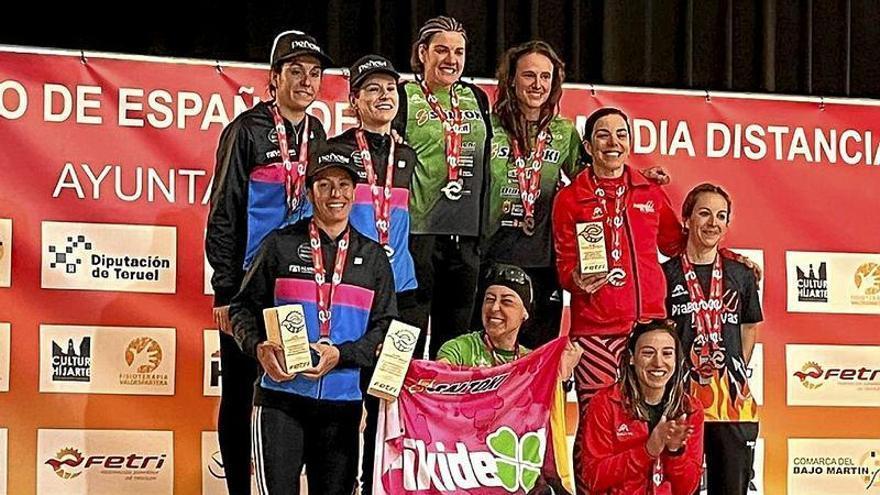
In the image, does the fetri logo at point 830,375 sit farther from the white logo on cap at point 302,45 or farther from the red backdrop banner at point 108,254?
the white logo on cap at point 302,45

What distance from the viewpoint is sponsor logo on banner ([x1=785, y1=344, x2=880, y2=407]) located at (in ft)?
18.6

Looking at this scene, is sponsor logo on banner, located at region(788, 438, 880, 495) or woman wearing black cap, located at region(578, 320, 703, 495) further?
sponsor logo on banner, located at region(788, 438, 880, 495)

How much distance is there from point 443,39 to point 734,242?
166 cm

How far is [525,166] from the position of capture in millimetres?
4613

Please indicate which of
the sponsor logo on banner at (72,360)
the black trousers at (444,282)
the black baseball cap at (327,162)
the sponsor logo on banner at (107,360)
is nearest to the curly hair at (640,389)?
the black trousers at (444,282)

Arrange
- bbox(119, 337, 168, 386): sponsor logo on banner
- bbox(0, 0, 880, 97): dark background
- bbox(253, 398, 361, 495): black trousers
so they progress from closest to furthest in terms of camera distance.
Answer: bbox(253, 398, 361, 495): black trousers < bbox(119, 337, 168, 386): sponsor logo on banner < bbox(0, 0, 880, 97): dark background

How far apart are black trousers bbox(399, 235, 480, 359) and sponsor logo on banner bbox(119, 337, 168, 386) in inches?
41.3

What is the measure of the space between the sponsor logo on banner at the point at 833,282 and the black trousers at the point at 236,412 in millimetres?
2292

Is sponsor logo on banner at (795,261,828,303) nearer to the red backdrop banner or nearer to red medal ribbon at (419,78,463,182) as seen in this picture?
the red backdrop banner

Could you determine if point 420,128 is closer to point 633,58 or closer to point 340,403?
point 340,403

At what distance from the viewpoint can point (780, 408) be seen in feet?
18.5

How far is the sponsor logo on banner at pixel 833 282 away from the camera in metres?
5.70

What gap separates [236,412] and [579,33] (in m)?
2.33

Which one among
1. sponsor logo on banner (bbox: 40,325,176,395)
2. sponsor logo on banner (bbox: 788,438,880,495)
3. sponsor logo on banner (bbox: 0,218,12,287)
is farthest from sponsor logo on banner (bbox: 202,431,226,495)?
sponsor logo on banner (bbox: 788,438,880,495)
